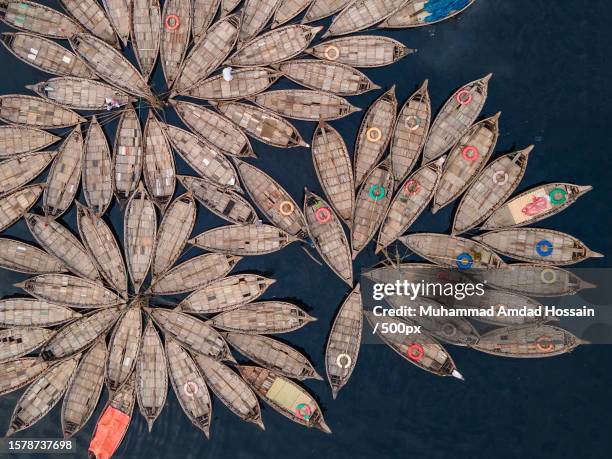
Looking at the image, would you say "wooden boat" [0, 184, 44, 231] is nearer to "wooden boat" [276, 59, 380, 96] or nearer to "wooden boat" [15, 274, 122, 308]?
"wooden boat" [15, 274, 122, 308]

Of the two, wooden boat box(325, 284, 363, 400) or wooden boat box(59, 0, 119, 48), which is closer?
wooden boat box(325, 284, 363, 400)

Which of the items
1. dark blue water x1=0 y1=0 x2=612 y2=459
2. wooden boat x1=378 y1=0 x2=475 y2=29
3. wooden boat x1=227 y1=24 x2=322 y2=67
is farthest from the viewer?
wooden boat x1=378 y1=0 x2=475 y2=29

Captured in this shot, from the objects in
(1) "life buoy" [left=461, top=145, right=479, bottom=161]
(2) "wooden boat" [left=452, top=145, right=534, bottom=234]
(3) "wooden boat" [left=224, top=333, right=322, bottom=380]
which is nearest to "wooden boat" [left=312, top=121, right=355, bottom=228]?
(2) "wooden boat" [left=452, top=145, right=534, bottom=234]

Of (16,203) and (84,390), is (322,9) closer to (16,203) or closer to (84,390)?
(16,203)

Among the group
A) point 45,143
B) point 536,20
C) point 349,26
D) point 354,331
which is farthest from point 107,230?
point 536,20

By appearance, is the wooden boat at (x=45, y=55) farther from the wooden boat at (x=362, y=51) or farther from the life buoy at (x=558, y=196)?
the life buoy at (x=558, y=196)

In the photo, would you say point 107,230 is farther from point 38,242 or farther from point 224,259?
point 224,259
